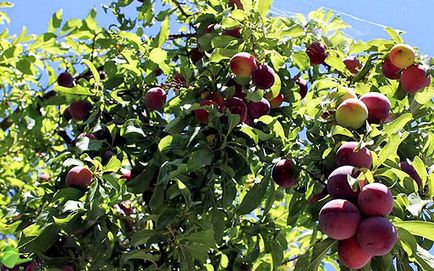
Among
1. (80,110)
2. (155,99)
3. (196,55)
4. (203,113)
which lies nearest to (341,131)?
(203,113)

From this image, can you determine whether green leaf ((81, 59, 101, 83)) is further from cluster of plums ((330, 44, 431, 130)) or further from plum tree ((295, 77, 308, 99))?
cluster of plums ((330, 44, 431, 130))

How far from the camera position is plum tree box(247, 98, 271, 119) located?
5.21 feet

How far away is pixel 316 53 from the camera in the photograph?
6.02 ft

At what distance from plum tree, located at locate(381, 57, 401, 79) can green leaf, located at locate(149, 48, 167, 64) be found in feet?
1.87

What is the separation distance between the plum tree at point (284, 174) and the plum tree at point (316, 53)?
50 cm

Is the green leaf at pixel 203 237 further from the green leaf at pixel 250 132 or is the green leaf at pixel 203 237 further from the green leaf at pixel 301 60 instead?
the green leaf at pixel 301 60

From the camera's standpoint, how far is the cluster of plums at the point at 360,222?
104 cm

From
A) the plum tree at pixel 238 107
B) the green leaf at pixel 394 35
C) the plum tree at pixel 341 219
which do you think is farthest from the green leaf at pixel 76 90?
the plum tree at pixel 341 219

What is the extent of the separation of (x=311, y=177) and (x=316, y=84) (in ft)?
1.04

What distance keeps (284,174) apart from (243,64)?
0.29 metres

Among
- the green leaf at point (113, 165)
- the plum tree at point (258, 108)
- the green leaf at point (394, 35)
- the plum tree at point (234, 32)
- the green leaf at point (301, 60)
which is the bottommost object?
the green leaf at point (113, 165)

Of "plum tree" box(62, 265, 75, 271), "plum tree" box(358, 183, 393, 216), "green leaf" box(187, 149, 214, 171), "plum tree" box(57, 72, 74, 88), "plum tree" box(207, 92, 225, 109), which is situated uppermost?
"plum tree" box(358, 183, 393, 216)

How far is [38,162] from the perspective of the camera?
9.34 ft

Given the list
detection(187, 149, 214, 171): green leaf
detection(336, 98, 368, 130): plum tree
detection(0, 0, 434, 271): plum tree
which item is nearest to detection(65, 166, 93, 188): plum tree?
detection(0, 0, 434, 271): plum tree
